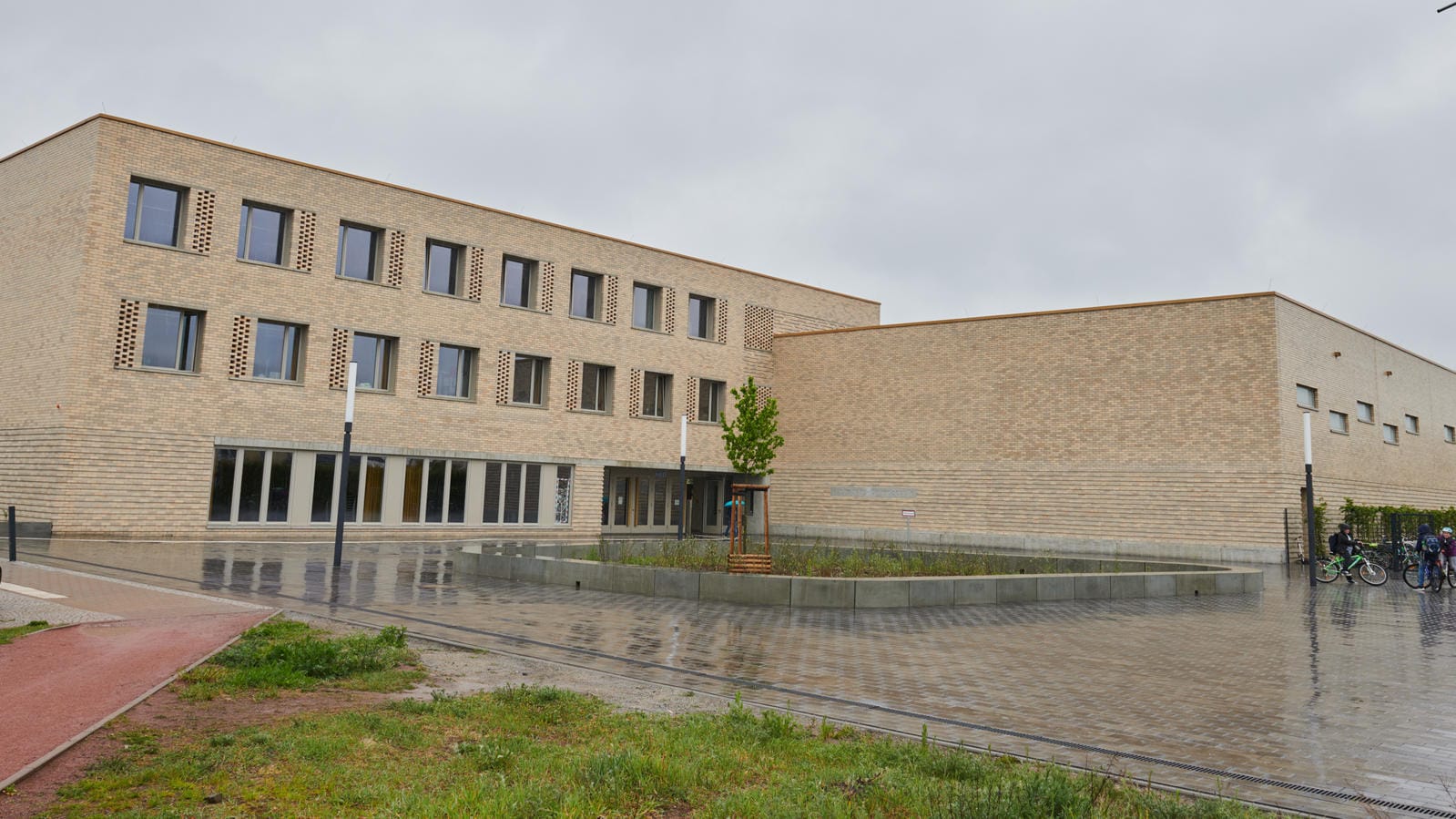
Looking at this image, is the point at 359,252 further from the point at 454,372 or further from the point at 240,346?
the point at 240,346

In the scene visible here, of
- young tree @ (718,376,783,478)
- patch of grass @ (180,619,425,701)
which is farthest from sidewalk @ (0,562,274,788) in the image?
young tree @ (718,376,783,478)

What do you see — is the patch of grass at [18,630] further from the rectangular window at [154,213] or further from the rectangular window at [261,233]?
the rectangular window at [261,233]

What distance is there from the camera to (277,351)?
90.1 feet

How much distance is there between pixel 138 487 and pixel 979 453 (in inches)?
987

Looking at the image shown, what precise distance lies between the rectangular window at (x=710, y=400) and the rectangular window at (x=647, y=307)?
3.06 metres

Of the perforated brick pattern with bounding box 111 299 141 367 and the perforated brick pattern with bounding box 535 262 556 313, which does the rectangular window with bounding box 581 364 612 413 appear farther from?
the perforated brick pattern with bounding box 111 299 141 367

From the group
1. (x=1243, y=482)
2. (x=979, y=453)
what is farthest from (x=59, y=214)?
(x=1243, y=482)

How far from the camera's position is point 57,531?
75.2ft

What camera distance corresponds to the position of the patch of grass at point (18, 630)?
8.23 metres

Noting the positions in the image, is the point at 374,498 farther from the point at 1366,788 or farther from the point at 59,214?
the point at 1366,788

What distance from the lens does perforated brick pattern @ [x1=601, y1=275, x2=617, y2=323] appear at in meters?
34.8

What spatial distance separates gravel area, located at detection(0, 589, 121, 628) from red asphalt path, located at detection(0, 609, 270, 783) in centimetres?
35

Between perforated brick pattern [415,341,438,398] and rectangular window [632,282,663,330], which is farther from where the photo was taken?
rectangular window [632,282,663,330]

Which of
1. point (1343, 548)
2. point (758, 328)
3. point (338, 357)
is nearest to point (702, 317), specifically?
point (758, 328)
